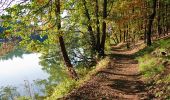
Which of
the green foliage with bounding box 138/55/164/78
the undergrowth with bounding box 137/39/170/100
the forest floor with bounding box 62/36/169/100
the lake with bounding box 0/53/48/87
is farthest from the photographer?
the lake with bounding box 0/53/48/87

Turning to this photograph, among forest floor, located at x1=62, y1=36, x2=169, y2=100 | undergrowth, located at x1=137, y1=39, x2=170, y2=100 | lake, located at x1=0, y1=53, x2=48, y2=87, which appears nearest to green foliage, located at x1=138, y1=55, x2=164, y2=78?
undergrowth, located at x1=137, y1=39, x2=170, y2=100

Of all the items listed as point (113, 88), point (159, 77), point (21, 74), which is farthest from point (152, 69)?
point (21, 74)

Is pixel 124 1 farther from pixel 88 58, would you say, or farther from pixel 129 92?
pixel 129 92

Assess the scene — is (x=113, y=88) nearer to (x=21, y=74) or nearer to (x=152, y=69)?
(x=152, y=69)

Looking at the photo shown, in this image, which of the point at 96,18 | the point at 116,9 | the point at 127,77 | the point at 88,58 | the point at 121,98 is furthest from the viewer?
the point at 116,9

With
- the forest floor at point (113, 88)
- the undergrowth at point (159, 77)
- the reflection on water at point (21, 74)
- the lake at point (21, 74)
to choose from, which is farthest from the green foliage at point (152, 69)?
the reflection on water at point (21, 74)

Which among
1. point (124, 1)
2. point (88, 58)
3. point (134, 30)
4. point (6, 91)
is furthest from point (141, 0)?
point (6, 91)

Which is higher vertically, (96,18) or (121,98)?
(96,18)

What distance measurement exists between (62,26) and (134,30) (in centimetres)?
3084

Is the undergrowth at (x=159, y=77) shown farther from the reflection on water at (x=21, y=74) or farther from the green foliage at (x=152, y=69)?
the reflection on water at (x=21, y=74)

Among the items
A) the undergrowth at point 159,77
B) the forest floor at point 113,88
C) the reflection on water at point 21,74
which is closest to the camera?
the undergrowth at point 159,77

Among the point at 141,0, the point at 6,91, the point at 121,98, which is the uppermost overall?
the point at 141,0

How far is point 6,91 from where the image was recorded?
170 feet

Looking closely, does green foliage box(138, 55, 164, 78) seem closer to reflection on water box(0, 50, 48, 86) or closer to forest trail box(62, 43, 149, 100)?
forest trail box(62, 43, 149, 100)
